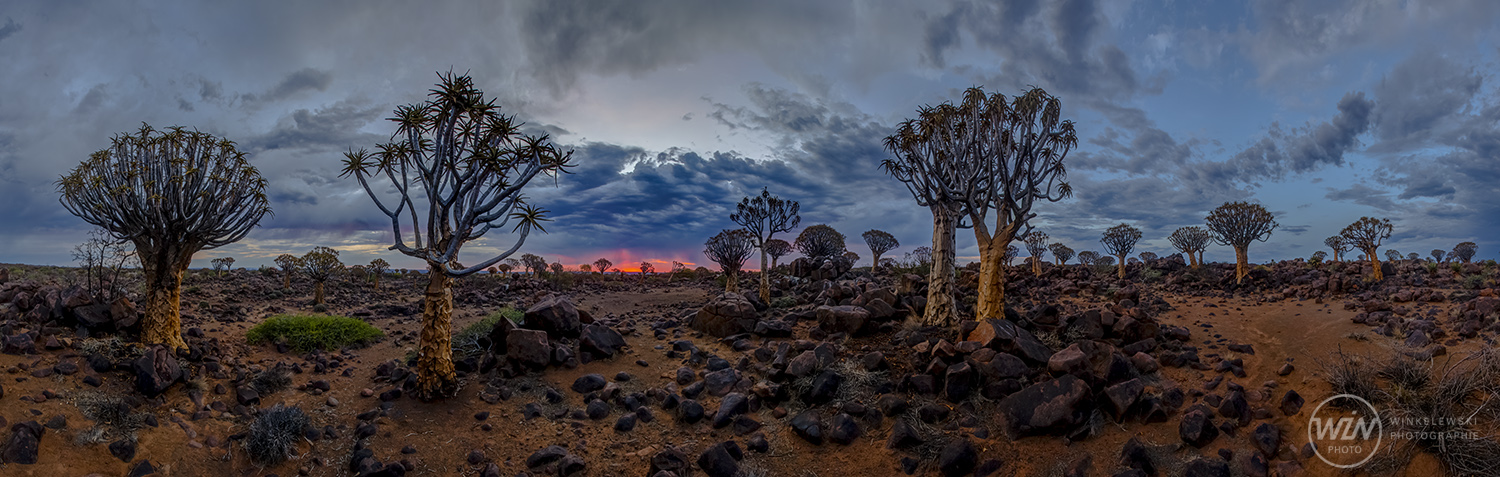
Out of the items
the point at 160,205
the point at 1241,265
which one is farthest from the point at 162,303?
the point at 1241,265

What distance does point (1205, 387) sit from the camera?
900 cm

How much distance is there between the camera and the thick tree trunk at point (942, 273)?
43.3ft

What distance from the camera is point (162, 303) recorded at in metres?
10.1

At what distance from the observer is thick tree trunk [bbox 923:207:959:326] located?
13188mm

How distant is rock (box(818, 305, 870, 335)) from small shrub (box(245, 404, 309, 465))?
9.53 meters

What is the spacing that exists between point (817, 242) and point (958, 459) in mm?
27329

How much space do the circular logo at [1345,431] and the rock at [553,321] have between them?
12.1 meters

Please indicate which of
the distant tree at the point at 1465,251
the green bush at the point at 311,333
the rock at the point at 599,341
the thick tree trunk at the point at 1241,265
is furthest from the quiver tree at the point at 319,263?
the distant tree at the point at 1465,251

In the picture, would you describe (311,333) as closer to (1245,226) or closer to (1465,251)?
(1245,226)

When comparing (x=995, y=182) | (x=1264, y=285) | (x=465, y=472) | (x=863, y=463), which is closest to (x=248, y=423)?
(x=465, y=472)

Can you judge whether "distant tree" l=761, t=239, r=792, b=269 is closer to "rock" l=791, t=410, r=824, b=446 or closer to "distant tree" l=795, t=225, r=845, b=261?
"distant tree" l=795, t=225, r=845, b=261

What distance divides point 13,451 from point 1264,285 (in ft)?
105

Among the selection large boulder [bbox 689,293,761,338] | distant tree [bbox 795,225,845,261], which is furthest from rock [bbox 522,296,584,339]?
distant tree [bbox 795,225,845,261]

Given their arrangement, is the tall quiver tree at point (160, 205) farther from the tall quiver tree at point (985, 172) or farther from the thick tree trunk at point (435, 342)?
the tall quiver tree at point (985, 172)
